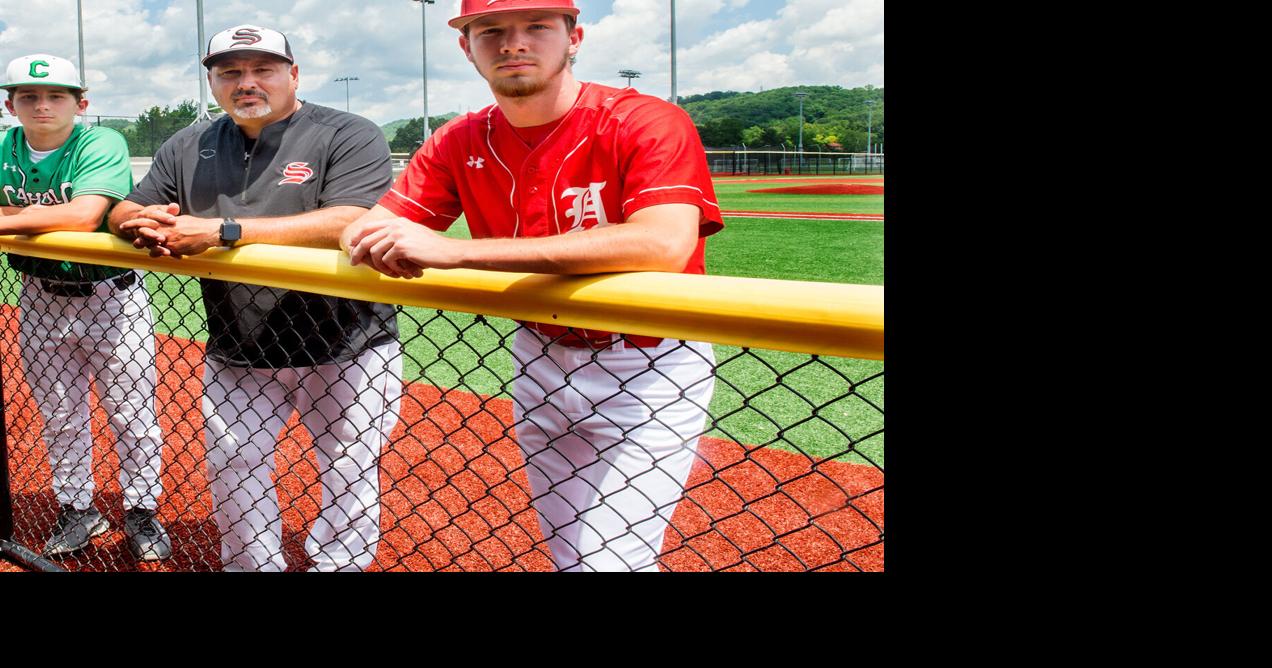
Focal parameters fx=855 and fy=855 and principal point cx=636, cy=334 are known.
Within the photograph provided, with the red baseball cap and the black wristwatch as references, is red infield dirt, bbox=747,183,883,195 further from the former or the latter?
the black wristwatch

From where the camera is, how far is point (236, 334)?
2814mm

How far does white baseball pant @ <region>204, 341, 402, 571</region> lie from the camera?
2.83 m

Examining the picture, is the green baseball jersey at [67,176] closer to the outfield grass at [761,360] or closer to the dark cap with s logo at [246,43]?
the outfield grass at [761,360]

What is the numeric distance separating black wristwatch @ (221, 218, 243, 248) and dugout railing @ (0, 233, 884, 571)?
0.11 feet

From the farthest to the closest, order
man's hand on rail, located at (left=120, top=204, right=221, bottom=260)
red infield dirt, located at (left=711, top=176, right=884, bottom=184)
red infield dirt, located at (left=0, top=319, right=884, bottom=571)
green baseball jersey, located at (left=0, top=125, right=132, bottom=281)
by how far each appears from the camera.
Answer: red infield dirt, located at (left=711, top=176, right=884, bottom=184)
red infield dirt, located at (left=0, top=319, right=884, bottom=571)
green baseball jersey, located at (left=0, top=125, right=132, bottom=281)
man's hand on rail, located at (left=120, top=204, right=221, bottom=260)

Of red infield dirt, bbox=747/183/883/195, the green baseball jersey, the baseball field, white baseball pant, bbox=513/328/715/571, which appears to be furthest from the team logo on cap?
red infield dirt, bbox=747/183/883/195

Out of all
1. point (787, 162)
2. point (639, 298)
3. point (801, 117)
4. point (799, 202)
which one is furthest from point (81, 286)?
point (801, 117)

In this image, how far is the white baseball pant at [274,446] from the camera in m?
2.83

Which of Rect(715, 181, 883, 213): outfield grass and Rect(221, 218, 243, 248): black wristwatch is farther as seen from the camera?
Rect(715, 181, 883, 213): outfield grass

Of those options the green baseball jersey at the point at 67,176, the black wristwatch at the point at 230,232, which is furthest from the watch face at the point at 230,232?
the green baseball jersey at the point at 67,176

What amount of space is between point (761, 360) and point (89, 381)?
10.9 feet

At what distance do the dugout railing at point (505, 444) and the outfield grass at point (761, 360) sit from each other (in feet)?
0.09
